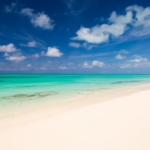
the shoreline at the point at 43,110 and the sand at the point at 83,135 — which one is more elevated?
the sand at the point at 83,135

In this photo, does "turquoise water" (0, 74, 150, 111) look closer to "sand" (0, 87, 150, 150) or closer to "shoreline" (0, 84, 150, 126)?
"shoreline" (0, 84, 150, 126)

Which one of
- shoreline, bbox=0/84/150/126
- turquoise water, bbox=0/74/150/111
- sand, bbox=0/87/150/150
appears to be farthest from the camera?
turquoise water, bbox=0/74/150/111

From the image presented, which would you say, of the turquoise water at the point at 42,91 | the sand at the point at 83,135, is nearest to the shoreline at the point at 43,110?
the turquoise water at the point at 42,91

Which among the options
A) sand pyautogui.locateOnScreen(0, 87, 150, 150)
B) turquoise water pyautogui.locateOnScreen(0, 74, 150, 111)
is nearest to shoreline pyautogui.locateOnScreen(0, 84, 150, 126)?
turquoise water pyautogui.locateOnScreen(0, 74, 150, 111)

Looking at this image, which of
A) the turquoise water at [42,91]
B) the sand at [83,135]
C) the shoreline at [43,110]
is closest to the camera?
the sand at [83,135]

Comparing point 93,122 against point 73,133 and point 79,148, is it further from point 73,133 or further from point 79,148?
point 79,148

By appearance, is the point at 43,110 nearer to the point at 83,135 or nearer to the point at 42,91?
the point at 83,135

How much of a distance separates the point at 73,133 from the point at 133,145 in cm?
159

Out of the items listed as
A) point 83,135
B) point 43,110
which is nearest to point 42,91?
point 43,110

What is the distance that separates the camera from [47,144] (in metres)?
3.44

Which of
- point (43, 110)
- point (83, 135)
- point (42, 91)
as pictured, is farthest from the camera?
point (42, 91)

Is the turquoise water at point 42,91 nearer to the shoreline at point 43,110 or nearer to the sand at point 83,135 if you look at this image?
the shoreline at point 43,110

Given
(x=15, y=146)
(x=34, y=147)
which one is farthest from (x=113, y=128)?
(x=15, y=146)

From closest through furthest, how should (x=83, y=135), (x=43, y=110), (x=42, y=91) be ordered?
1. (x=83, y=135)
2. (x=43, y=110)
3. (x=42, y=91)
